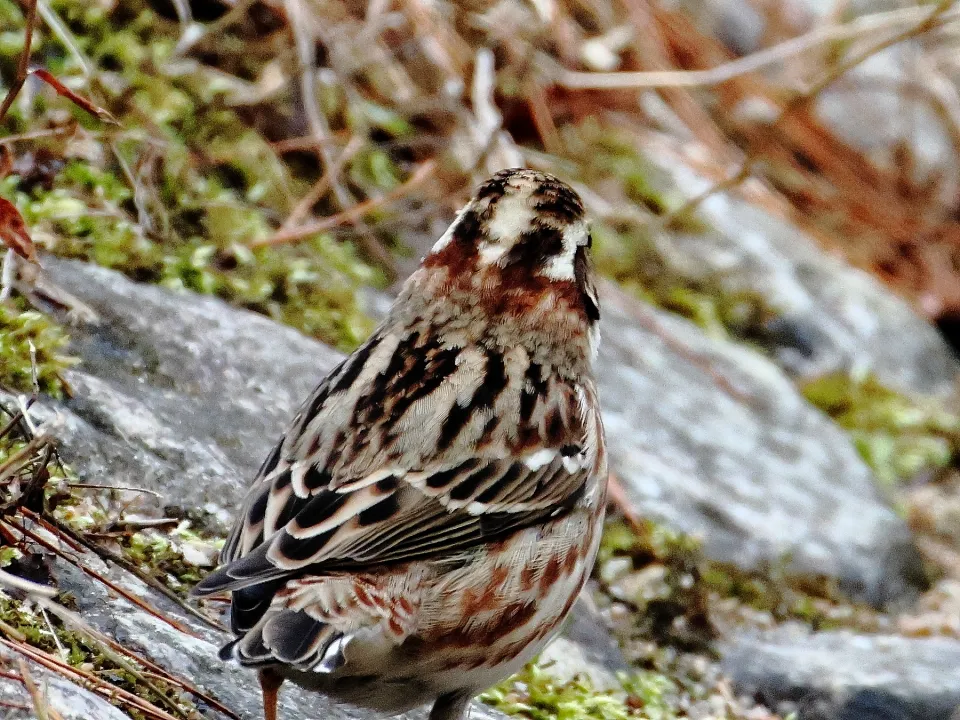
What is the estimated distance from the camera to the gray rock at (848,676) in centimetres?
443

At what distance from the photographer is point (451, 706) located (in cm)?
340

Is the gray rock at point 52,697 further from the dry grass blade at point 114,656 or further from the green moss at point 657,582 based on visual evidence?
the green moss at point 657,582

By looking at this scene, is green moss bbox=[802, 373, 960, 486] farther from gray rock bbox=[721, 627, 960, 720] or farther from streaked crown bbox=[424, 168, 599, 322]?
streaked crown bbox=[424, 168, 599, 322]

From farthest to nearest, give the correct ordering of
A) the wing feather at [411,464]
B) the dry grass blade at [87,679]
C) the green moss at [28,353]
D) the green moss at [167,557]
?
the green moss at [28,353]
the green moss at [167,557]
the wing feather at [411,464]
the dry grass blade at [87,679]

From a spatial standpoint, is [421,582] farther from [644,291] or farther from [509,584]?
[644,291]

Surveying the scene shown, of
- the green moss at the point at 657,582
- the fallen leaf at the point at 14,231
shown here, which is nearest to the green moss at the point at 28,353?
the fallen leaf at the point at 14,231

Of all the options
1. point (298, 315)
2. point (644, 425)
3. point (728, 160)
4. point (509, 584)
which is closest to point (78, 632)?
point (509, 584)

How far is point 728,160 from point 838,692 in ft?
16.2

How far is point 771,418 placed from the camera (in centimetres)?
656

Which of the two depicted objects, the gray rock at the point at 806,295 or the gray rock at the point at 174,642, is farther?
the gray rock at the point at 806,295

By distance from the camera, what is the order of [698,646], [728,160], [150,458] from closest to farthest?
[150,458] < [698,646] < [728,160]

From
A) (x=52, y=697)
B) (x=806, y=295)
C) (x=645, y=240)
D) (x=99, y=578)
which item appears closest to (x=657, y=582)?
(x=99, y=578)

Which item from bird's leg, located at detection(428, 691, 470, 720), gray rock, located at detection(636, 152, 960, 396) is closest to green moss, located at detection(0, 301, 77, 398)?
bird's leg, located at detection(428, 691, 470, 720)

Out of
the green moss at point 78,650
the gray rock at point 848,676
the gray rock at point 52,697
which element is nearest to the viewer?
the gray rock at point 52,697
